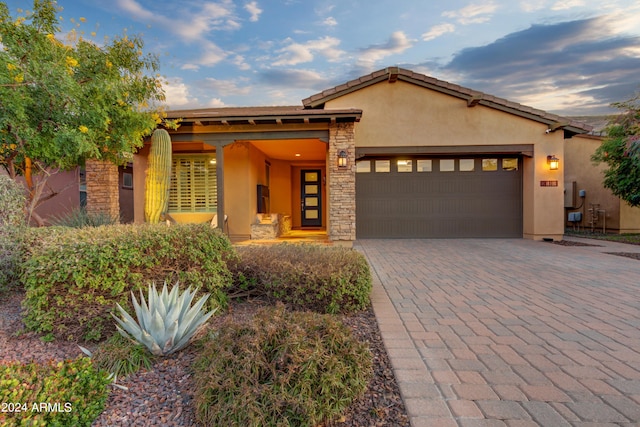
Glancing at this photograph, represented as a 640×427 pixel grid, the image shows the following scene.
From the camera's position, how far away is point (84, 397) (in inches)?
69.4

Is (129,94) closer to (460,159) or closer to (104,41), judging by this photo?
(104,41)

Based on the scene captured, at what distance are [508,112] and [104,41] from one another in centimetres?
1029

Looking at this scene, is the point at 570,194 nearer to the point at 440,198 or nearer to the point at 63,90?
the point at 440,198

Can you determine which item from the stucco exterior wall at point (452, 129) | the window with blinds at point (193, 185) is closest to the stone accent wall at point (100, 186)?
the window with blinds at point (193, 185)

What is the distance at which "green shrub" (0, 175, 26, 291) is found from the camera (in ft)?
11.2

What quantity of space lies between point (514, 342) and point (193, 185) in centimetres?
1005

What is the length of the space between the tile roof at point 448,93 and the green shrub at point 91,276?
7.27 metres

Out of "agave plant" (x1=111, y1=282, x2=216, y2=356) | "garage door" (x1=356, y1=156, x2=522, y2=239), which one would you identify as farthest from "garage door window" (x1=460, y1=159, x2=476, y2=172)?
"agave plant" (x1=111, y1=282, x2=216, y2=356)

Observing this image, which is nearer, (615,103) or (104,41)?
(104,41)

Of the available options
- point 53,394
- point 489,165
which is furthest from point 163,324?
point 489,165

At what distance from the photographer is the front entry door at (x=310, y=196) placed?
Answer: 13.6 m

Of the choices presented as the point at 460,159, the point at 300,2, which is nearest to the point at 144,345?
the point at 300,2

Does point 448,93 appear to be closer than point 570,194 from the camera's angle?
Yes

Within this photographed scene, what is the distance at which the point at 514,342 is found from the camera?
2658mm
